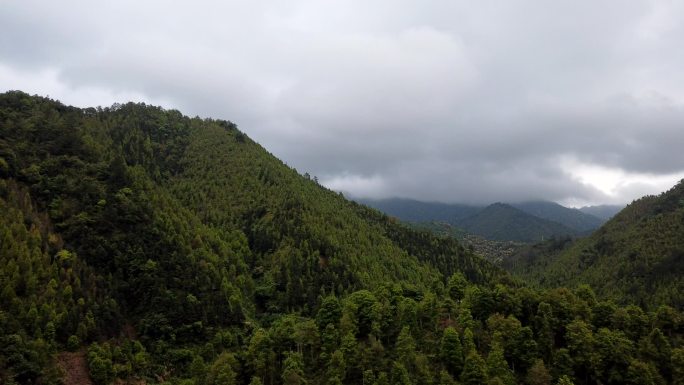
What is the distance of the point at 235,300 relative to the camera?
102875 millimetres

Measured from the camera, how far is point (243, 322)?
101 meters

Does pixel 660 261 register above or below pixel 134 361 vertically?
above

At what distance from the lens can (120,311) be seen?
3558 inches

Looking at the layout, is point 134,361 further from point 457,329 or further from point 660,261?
point 660,261

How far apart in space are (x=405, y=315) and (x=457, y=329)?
8.42 meters

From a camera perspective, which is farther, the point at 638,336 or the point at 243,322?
the point at 243,322

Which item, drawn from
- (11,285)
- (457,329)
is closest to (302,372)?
(457,329)

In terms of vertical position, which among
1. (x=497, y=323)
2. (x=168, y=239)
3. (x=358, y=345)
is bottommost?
(x=358, y=345)

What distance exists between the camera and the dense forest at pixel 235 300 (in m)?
66.6

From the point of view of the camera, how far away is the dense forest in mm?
66625

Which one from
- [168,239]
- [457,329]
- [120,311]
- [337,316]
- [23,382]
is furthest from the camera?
[168,239]

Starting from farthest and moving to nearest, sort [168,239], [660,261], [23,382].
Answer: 1. [660,261]
2. [168,239]
3. [23,382]

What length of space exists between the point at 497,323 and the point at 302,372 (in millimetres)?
30640

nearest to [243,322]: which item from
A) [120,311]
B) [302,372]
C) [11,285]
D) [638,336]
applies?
[120,311]
